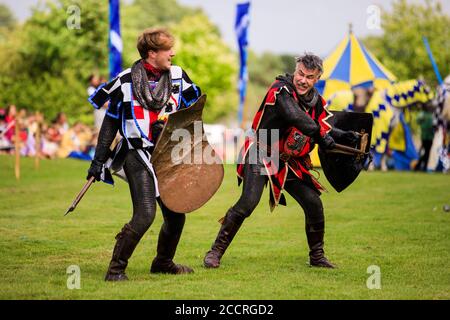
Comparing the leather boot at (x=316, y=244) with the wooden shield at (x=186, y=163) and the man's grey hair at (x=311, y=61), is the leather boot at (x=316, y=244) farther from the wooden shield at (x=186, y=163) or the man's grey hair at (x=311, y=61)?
the man's grey hair at (x=311, y=61)

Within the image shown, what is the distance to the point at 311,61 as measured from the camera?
7301mm

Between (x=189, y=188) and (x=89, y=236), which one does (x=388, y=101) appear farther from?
(x=189, y=188)

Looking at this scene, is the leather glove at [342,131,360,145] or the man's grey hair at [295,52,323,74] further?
the leather glove at [342,131,360,145]

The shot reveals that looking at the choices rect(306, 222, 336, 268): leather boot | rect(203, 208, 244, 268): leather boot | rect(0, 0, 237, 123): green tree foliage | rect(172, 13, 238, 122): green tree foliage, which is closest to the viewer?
rect(203, 208, 244, 268): leather boot

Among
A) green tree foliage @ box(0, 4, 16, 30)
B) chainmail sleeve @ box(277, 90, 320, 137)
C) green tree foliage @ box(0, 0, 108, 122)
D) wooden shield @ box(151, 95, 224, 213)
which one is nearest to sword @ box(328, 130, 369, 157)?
chainmail sleeve @ box(277, 90, 320, 137)

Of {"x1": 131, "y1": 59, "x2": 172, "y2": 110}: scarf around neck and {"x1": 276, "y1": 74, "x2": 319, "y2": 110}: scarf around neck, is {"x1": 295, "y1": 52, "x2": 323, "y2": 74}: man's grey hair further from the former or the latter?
{"x1": 131, "y1": 59, "x2": 172, "y2": 110}: scarf around neck

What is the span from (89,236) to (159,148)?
10.4 feet

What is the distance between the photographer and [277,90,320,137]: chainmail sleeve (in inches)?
285

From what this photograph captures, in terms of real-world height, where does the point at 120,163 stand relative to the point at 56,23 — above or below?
below

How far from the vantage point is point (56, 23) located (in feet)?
133

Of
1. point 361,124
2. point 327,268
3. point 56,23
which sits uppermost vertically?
point 56,23

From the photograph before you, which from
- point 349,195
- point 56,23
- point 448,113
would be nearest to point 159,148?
point 349,195

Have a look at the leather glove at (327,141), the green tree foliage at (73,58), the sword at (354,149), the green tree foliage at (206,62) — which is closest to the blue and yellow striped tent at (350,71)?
the green tree foliage at (73,58)

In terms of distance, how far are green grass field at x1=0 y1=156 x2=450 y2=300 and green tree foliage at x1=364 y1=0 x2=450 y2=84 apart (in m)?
25.8
